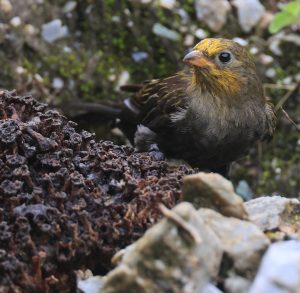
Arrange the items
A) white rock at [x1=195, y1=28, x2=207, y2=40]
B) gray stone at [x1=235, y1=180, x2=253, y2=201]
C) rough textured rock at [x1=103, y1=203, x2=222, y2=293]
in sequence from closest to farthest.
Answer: rough textured rock at [x1=103, y1=203, x2=222, y2=293] < gray stone at [x1=235, y1=180, x2=253, y2=201] < white rock at [x1=195, y1=28, x2=207, y2=40]

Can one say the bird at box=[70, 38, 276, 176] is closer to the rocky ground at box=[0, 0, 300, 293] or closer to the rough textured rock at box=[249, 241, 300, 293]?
the rocky ground at box=[0, 0, 300, 293]

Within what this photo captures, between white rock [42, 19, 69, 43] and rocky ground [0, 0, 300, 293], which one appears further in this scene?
white rock [42, 19, 69, 43]

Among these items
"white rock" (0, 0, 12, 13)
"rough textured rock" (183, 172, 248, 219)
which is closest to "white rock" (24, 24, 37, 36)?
"white rock" (0, 0, 12, 13)

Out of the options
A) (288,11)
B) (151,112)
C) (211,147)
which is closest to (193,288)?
(288,11)

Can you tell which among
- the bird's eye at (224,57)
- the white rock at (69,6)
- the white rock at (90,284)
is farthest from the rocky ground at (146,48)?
A: the white rock at (90,284)

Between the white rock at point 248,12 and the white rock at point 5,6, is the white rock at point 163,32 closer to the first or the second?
the white rock at point 248,12

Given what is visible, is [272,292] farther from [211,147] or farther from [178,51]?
[178,51]

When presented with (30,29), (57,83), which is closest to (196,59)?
(57,83)
